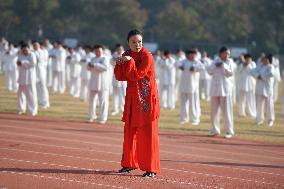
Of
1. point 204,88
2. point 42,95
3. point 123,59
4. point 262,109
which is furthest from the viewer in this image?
point 204,88

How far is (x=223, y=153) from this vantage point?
15812mm

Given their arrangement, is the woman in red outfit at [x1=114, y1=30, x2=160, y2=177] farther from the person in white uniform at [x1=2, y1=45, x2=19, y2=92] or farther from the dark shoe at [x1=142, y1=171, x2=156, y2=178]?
Result: the person in white uniform at [x1=2, y1=45, x2=19, y2=92]

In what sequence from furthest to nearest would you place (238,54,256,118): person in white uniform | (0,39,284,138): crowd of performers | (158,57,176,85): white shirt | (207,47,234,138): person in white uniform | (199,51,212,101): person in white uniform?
(199,51,212,101): person in white uniform → (158,57,176,85): white shirt → (238,54,256,118): person in white uniform → (0,39,284,138): crowd of performers → (207,47,234,138): person in white uniform

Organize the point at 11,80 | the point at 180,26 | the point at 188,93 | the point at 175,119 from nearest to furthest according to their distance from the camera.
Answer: the point at 188,93 < the point at 175,119 < the point at 11,80 < the point at 180,26

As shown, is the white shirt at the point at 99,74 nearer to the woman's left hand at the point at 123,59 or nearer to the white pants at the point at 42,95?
the white pants at the point at 42,95

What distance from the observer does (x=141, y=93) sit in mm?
11812

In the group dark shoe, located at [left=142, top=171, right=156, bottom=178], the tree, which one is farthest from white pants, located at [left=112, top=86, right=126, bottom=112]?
the tree

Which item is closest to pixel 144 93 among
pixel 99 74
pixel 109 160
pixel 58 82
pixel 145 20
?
pixel 109 160

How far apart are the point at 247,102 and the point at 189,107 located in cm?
509

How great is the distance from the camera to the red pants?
11688 mm

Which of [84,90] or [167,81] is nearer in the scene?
[167,81]

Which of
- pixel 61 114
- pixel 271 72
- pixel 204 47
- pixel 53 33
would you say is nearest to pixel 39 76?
pixel 61 114

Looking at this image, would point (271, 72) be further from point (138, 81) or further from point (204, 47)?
point (204, 47)

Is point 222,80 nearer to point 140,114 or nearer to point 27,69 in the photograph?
point 27,69
